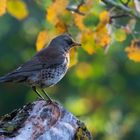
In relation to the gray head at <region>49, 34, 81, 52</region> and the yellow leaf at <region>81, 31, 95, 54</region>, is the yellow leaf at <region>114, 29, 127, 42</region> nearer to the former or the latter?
the yellow leaf at <region>81, 31, 95, 54</region>

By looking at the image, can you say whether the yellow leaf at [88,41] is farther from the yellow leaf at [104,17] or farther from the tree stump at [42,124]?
the tree stump at [42,124]

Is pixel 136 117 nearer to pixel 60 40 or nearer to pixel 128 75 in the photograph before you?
pixel 128 75

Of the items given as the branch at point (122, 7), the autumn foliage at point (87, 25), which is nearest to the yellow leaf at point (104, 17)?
the autumn foliage at point (87, 25)

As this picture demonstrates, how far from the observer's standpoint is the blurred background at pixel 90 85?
16.7 meters

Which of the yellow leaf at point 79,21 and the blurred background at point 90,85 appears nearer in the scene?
the yellow leaf at point 79,21

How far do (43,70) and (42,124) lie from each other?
4.52 feet

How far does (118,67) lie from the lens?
1827 cm

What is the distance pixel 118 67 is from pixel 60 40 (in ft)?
32.8

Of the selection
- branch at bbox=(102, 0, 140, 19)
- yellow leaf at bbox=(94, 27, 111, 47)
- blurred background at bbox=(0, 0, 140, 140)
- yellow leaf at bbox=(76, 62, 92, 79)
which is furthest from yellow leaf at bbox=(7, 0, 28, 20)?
yellow leaf at bbox=(76, 62, 92, 79)

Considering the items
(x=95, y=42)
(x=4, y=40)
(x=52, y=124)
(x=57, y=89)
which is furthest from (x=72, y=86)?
(x=52, y=124)

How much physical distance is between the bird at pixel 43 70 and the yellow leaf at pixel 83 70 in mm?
8706

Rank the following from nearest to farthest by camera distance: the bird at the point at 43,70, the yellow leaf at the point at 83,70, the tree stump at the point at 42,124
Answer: the tree stump at the point at 42,124
the bird at the point at 43,70
the yellow leaf at the point at 83,70

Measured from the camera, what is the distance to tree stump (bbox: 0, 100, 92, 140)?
6.41 m

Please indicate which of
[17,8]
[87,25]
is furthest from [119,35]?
[17,8]
